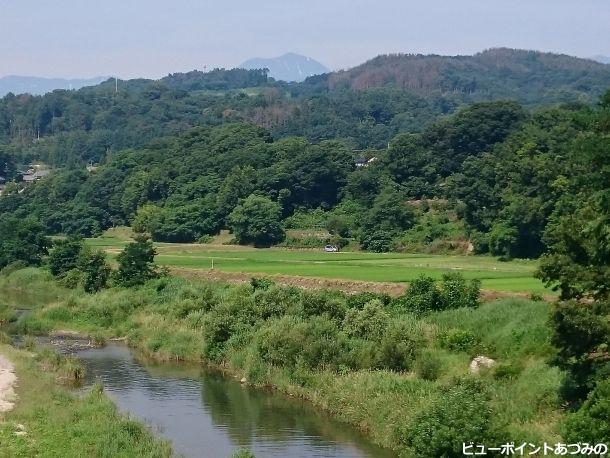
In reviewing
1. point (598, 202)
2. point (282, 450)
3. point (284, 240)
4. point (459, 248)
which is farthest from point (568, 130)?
point (282, 450)

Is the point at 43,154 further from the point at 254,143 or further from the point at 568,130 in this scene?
the point at 568,130

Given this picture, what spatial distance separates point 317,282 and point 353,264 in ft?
30.4

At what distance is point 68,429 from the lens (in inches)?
977

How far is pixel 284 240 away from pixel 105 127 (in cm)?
10694

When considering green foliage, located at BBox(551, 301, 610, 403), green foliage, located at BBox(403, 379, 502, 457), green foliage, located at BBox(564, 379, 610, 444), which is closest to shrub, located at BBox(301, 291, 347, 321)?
green foliage, located at BBox(551, 301, 610, 403)

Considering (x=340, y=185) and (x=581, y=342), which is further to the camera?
(x=340, y=185)

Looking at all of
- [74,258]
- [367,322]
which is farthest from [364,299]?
[74,258]

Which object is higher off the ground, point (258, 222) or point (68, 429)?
point (258, 222)

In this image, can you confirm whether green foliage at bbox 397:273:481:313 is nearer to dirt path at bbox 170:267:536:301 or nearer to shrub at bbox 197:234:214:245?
dirt path at bbox 170:267:536:301

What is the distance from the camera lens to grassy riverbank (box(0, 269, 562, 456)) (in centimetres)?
2222

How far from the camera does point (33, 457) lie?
2244 cm

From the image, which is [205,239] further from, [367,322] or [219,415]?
[219,415]

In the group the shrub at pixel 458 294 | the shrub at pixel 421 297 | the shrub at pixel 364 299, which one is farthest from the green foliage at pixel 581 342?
the shrub at pixel 364 299

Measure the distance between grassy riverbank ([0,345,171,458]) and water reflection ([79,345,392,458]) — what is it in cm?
166
